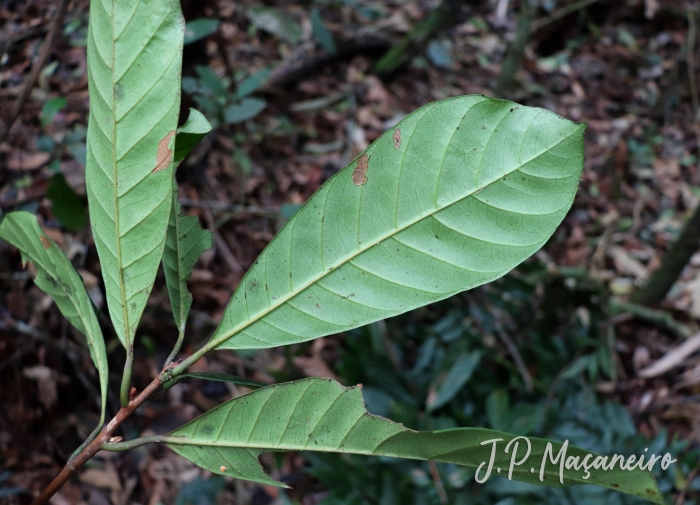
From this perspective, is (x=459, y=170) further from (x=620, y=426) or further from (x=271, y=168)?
(x=271, y=168)

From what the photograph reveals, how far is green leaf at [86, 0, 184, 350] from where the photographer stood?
1.43 feet

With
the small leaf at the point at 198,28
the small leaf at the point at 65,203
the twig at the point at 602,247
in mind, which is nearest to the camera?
the small leaf at the point at 65,203

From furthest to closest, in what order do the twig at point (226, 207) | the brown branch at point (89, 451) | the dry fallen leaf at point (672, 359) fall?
the dry fallen leaf at point (672, 359) < the twig at point (226, 207) < the brown branch at point (89, 451)

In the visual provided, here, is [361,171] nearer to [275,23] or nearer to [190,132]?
[190,132]

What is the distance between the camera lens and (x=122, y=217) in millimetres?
448

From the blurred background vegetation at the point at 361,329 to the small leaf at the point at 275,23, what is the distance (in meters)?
0.01

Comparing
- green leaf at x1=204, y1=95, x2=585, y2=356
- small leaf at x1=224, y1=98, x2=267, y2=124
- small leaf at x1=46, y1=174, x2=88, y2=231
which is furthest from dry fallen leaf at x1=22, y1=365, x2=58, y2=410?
green leaf at x1=204, y1=95, x2=585, y2=356

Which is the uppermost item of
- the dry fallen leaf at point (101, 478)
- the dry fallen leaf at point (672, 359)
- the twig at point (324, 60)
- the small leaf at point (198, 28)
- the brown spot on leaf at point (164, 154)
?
the small leaf at point (198, 28)

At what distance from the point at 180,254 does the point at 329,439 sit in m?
0.22

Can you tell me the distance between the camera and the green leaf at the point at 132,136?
44 cm

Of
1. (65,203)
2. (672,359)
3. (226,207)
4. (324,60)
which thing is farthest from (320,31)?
(672,359)

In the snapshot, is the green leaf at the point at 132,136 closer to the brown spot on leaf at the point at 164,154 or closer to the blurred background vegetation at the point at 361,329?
the brown spot on leaf at the point at 164,154

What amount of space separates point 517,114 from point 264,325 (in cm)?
27

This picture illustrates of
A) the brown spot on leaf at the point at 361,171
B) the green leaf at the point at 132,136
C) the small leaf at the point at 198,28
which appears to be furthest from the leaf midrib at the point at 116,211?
the small leaf at the point at 198,28
